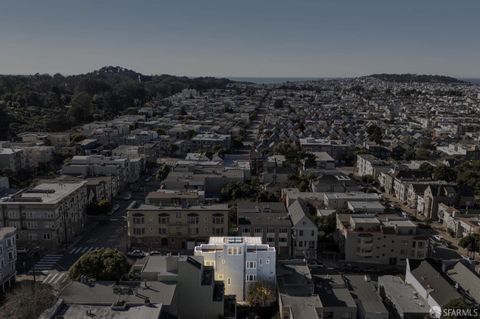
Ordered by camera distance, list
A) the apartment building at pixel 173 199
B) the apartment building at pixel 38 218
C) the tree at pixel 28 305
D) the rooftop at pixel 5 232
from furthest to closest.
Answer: the apartment building at pixel 173 199 → the apartment building at pixel 38 218 → the rooftop at pixel 5 232 → the tree at pixel 28 305

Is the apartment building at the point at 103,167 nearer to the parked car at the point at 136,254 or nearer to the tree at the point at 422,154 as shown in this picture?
the parked car at the point at 136,254

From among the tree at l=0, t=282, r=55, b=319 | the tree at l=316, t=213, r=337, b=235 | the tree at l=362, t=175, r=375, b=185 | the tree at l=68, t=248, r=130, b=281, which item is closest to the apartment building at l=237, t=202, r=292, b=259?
the tree at l=316, t=213, r=337, b=235

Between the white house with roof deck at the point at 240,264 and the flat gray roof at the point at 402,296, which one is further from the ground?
the white house with roof deck at the point at 240,264

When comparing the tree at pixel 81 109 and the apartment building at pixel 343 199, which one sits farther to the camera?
the tree at pixel 81 109

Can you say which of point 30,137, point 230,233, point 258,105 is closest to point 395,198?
point 230,233

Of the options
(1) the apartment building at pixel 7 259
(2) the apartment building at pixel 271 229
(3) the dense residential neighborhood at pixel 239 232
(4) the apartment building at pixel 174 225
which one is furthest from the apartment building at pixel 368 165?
(1) the apartment building at pixel 7 259
